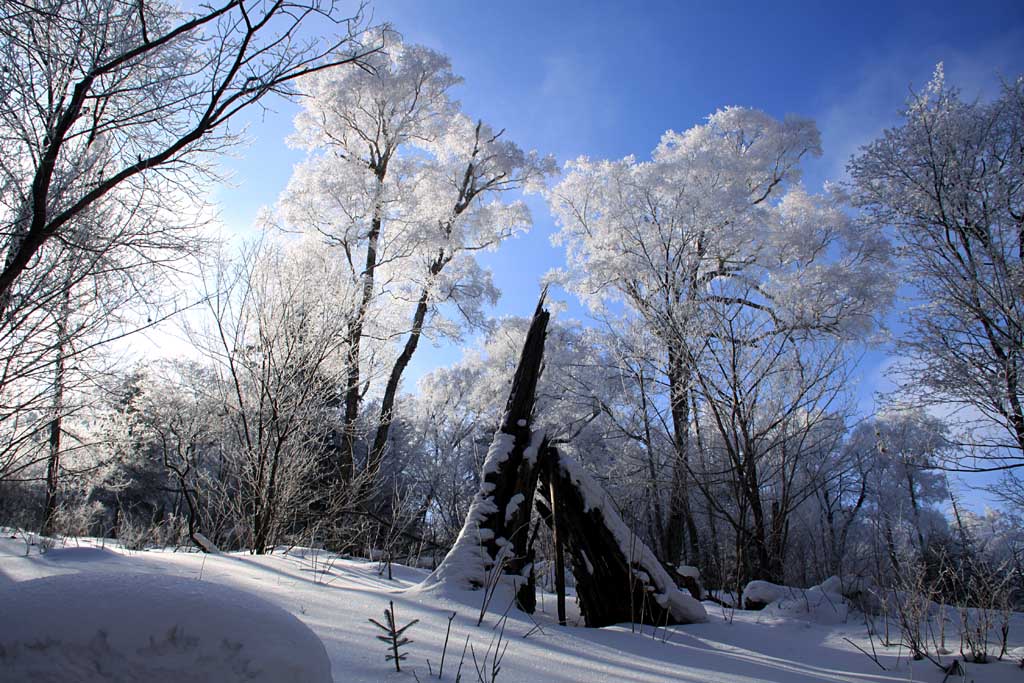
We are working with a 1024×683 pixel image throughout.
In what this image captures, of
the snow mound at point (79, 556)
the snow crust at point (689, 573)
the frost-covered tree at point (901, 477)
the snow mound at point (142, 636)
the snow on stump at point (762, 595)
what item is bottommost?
the snow on stump at point (762, 595)

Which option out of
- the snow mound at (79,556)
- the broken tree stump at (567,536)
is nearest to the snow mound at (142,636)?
the broken tree stump at (567,536)

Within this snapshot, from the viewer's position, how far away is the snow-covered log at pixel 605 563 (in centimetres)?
390

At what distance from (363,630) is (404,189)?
11739 mm

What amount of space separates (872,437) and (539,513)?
17.6m

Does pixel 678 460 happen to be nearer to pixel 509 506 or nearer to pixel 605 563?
pixel 605 563

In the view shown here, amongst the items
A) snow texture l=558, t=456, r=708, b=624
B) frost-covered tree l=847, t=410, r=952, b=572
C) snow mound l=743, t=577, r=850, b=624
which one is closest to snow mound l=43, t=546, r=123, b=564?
snow texture l=558, t=456, r=708, b=624

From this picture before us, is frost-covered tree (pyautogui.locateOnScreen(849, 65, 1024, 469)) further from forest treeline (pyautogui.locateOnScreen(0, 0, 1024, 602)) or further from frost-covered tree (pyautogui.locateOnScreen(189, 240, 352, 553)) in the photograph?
frost-covered tree (pyautogui.locateOnScreen(189, 240, 352, 553))

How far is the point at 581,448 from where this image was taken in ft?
49.5

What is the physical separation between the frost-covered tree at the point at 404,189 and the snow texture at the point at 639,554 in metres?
7.39

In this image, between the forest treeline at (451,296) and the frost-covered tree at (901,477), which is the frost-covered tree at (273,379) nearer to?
the forest treeline at (451,296)

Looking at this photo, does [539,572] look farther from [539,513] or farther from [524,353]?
[524,353]

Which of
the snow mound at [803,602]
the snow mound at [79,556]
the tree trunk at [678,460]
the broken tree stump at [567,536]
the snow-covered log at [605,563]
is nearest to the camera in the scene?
the snow mound at [79,556]

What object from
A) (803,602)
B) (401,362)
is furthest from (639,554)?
(401,362)

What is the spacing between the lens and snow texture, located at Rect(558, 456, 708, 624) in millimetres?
3982
